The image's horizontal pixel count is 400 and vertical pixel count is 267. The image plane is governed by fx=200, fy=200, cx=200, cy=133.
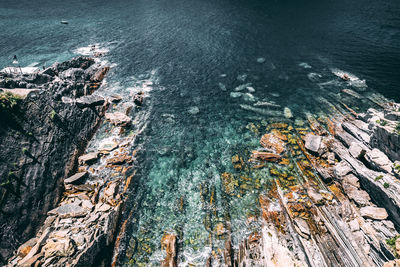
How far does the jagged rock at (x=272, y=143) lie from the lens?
90.0ft

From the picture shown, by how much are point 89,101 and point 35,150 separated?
11.8 meters

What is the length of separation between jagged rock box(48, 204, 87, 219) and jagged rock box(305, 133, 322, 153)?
1106 inches

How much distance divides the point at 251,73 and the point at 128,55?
30.3 m

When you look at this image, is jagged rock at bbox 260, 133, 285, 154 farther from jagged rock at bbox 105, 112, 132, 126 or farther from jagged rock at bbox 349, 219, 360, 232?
jagged rock at bbox 105, 112, 132, 126

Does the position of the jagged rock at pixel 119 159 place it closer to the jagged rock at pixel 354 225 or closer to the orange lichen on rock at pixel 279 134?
the orange lichen on rock at pixel 279 134

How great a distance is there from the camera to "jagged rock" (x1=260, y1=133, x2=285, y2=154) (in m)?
27.4

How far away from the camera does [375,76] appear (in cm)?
4041

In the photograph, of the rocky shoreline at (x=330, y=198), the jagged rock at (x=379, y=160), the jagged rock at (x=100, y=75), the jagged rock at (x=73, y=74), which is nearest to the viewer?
the rocky shoreline at (x=330, y=198)

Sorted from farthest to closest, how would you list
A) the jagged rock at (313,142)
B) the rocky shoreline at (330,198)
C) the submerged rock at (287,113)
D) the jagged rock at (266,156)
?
1. the submerged rock at (287,113)
2. the jagged rock at (313,142)
3. the jagged rock at (266,156)
4. the rocky shoreline at (330,198)

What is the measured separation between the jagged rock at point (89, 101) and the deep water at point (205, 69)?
481cm

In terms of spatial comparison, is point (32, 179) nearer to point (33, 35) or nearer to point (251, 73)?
point (251, 73)

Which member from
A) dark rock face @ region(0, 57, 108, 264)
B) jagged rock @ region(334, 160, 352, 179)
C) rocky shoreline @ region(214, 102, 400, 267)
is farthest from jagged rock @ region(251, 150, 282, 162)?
dark rock face @ region(0, 57, 108, 264)

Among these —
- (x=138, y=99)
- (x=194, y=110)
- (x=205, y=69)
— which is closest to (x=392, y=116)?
(x=194, y=110)

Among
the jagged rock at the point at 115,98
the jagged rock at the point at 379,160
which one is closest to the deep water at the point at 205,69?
the jagged rock at the point at 115,98
